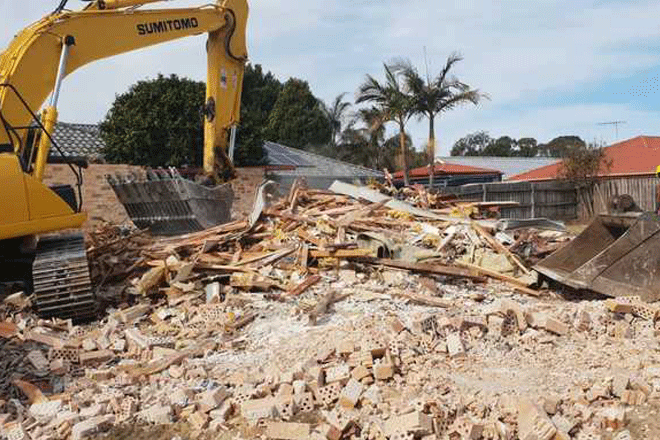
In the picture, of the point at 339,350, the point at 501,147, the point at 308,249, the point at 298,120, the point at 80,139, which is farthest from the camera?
the point at 501,147

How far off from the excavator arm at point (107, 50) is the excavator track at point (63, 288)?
3.32 feet

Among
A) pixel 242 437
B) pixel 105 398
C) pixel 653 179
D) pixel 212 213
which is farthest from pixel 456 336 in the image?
pixel 653 179

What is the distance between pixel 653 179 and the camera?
80.4 ft

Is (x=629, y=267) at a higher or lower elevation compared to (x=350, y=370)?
higher

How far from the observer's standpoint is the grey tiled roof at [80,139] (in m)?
23.5

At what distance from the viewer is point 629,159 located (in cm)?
3159

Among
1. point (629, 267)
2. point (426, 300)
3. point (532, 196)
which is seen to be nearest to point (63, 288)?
point (426, 300)

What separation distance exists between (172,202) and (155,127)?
12.5 meters

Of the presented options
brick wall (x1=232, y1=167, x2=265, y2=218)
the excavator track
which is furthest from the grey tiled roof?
the excavator track

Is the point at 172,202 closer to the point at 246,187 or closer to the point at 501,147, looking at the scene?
the point at 246,187

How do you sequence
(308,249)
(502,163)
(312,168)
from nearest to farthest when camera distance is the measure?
1. (308,249)
2. (312,168)
3. (502,163)

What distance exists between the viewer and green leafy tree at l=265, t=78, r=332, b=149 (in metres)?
44.8

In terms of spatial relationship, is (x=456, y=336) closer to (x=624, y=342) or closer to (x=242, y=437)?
(x=624, y=342)

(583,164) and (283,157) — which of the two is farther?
(283,157)
